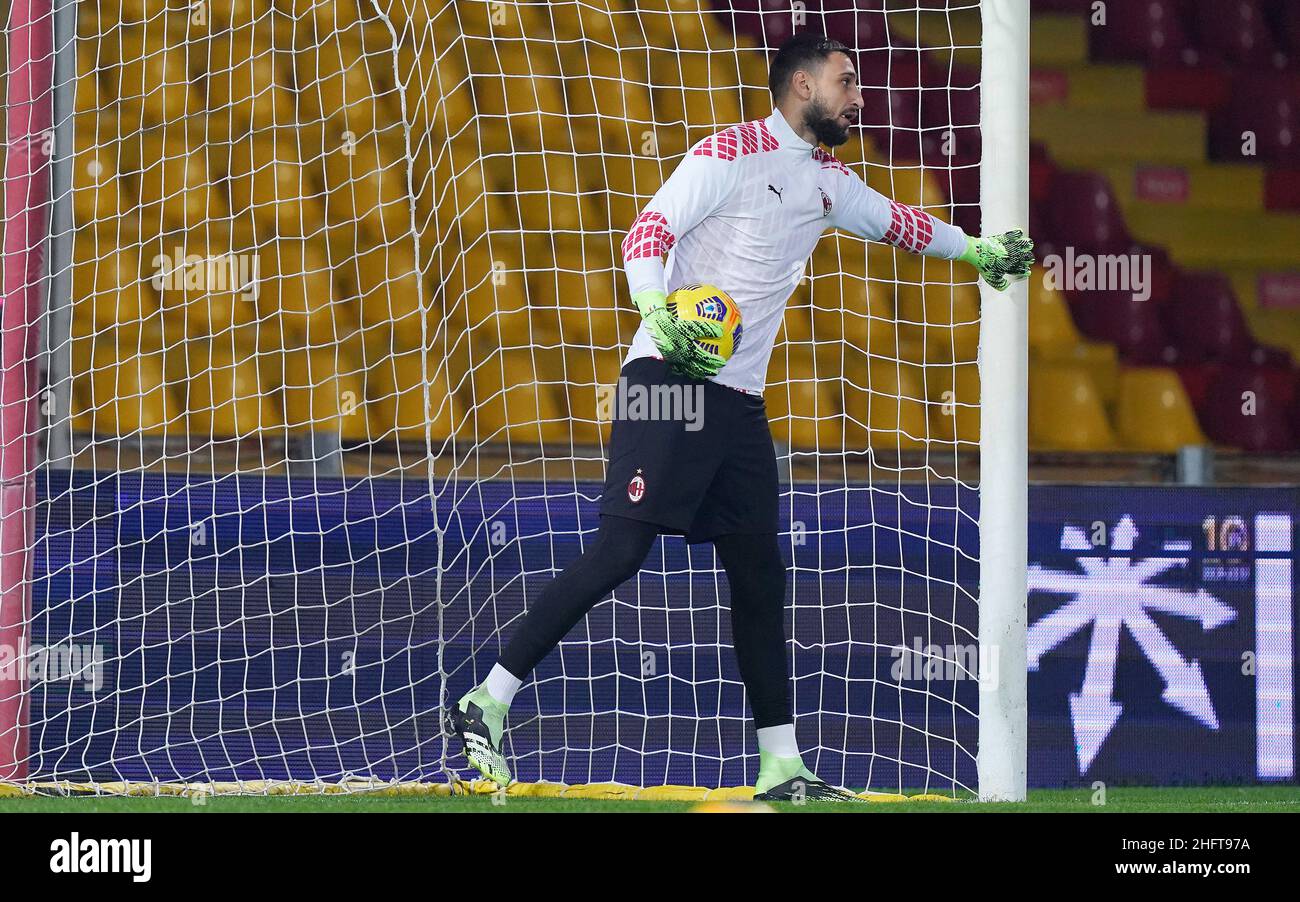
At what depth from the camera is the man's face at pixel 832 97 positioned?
13.3 feet

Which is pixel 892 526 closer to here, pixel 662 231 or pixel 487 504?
pixel 487 504

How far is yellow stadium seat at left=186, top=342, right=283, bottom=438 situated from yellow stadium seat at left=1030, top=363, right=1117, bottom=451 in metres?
2.86

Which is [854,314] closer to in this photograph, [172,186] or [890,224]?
[890,224]

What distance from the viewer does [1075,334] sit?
7281 mm

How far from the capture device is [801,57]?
13.4 ft

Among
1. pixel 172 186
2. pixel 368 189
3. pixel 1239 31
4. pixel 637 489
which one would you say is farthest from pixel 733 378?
pixel 1239 31

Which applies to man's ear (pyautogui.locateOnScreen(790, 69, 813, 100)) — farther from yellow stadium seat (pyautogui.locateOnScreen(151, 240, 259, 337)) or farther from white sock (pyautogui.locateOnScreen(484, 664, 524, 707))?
yellow stadium seat (pyautogui.locateOnScreen(151, 240, 259, 337))

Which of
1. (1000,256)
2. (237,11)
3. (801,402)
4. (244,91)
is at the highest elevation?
(237,11)

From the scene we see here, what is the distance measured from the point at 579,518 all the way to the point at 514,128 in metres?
2.18

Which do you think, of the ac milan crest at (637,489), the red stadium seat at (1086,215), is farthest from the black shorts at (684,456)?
the red stadium seat at (1086,215)

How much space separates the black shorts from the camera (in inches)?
152

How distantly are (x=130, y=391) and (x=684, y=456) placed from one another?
266 centimetres

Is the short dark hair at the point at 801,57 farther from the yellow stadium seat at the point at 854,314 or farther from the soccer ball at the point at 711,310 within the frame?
the yellow stadium seat at the point at 854,314

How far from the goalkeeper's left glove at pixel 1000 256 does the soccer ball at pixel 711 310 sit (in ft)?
2.35
